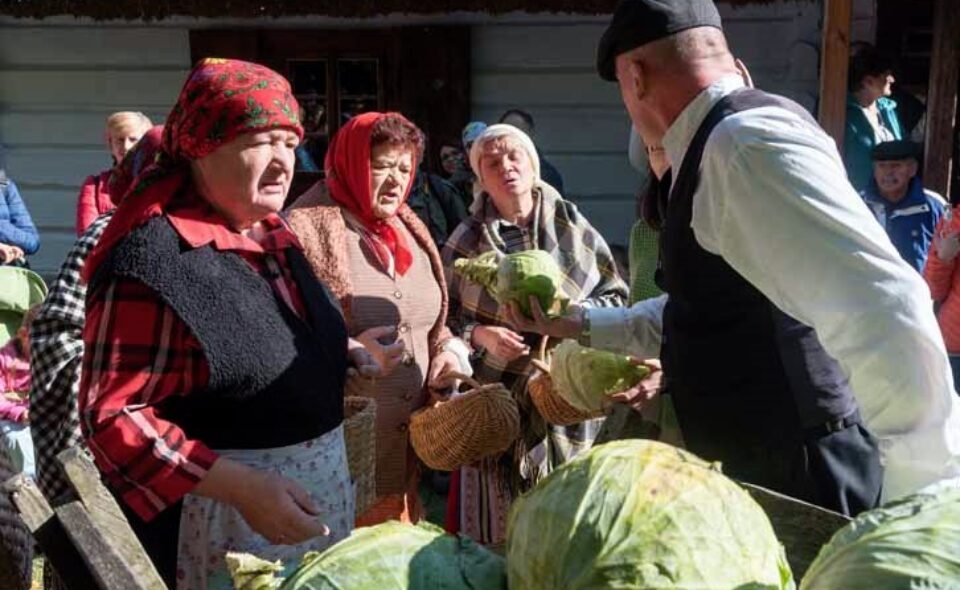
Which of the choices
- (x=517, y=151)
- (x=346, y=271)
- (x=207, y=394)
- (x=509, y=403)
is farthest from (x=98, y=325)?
(x=517, y=151)

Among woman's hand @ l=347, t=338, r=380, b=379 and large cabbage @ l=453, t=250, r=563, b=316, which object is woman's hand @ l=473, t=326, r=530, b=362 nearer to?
large cabbage @ l=453, t=250, r=563, b=316

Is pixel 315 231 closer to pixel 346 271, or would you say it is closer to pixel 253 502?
pixel 346 271

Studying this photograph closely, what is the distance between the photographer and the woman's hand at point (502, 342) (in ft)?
12.2

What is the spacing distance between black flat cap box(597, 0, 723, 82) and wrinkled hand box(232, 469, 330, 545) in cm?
113

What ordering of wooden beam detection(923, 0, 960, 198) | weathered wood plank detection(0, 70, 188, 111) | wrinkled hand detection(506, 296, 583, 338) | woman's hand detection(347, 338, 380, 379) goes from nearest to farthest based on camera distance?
woman's hand detection(347, 338, 380, 379), wrinkled hand detection(506, 296, 583, 338), wooden beam detection(923, 0, 960, 198), weathered wood plank detection(0, 70, 188, 111)

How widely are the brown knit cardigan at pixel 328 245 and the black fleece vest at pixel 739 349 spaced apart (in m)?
1.46

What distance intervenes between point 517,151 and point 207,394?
7.35ft

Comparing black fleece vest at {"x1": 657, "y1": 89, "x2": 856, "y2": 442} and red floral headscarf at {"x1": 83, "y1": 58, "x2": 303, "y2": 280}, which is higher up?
red floral headscarf at {"x1": 83, "y1": 58, "x2": 303, "y2": 280}

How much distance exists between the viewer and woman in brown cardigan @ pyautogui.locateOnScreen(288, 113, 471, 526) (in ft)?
11.1

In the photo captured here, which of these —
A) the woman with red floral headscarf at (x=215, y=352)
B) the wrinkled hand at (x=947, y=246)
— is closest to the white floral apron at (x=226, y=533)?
the woman with red floral headscarf at (x=215, y=352)

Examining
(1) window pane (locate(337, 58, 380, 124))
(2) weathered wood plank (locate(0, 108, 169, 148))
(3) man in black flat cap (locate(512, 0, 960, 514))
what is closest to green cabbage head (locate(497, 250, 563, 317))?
(3) man in black flat cap (locate(512, 0, 960, 514))

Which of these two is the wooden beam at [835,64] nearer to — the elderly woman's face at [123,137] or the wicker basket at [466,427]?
the wicker basket at [466,427]

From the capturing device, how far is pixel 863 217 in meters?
1.63

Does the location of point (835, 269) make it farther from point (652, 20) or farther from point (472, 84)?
point (472, 84)
